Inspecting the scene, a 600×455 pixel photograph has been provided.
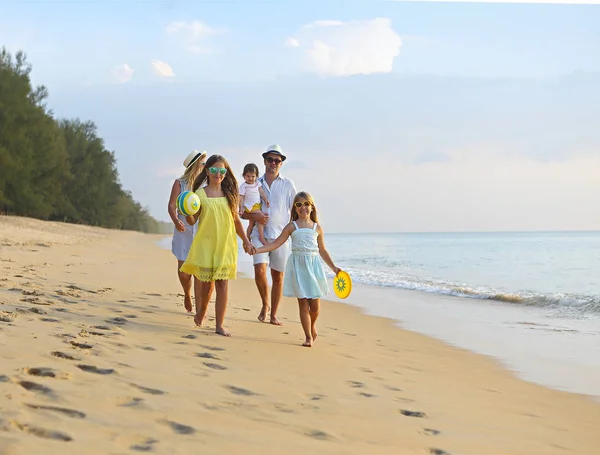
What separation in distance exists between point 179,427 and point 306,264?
8.92 feet

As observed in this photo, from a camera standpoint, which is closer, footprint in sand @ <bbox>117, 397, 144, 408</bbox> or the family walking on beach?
footprint in sand @ <bbox>117, 397, 144, 408</bbox>

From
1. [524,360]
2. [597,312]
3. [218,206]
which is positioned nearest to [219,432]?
[218,206]

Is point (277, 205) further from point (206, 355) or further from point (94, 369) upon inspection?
point (94, 369)

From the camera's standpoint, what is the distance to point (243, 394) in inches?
133

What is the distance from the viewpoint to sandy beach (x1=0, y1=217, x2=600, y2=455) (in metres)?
2.66

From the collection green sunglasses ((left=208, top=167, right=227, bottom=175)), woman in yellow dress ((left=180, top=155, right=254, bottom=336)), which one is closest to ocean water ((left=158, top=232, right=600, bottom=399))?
woman in yellow dress ((left=180, top=155, right=254, bottom=336))

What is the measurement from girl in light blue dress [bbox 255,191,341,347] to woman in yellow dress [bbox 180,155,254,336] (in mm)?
523

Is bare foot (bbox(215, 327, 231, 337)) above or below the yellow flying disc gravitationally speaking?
below

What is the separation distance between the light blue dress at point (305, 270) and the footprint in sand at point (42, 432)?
9.20 feet

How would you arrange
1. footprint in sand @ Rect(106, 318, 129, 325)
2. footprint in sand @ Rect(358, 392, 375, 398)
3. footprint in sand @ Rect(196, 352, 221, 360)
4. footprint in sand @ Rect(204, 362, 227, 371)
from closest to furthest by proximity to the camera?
footprint in sand @ Rect(358, 392, 375, 398) → footprint in sand @ Rect(204, 362, 227, 371) → footprint in sand @ Rect(196, 352, 221, 360) → footprint in sand @ Rect(106, 318, 129, 325)

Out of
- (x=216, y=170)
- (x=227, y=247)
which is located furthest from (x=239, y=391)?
(x=216, y=170)

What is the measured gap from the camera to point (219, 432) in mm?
2740

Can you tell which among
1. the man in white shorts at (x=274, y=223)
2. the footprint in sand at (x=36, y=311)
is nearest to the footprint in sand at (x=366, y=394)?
the man in white shorts at (x=274, y=223)

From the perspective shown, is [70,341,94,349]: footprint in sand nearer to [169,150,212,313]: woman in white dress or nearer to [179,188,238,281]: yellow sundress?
[179,188,238,281]: yellow sundress
